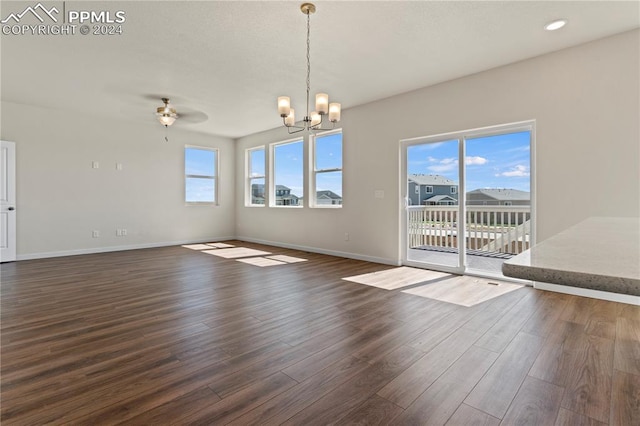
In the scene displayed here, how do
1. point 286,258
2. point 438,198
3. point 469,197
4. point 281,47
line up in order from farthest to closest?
point 286,258, point 438,198, point 469,197, point 281,47

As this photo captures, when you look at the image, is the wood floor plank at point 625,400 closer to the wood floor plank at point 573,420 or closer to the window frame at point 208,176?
the wood floor plank at point 573,420

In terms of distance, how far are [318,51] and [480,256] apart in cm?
377

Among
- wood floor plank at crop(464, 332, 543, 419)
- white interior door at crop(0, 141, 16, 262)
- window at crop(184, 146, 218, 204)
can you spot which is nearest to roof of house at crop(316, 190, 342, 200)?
window at crop(184, 146, 218, 204)

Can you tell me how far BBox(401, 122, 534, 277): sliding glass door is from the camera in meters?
3.79

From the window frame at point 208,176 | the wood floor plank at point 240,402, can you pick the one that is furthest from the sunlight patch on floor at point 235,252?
the wood floor plank at point 240,402

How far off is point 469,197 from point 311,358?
3303 millimetres

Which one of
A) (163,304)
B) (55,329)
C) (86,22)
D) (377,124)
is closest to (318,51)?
(377,124)

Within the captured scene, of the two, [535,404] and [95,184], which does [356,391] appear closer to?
[535,404]

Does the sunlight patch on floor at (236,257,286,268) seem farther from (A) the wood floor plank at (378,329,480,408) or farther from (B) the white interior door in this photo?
(B) the white interior door

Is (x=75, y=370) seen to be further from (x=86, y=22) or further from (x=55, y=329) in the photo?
(x=86, y=22)

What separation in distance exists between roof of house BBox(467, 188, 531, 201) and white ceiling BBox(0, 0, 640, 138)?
1541 mm

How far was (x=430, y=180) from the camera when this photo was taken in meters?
4.60

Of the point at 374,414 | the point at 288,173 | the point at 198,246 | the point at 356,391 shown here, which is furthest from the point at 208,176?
the point at 374,414

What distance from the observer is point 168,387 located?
1.64 metres
